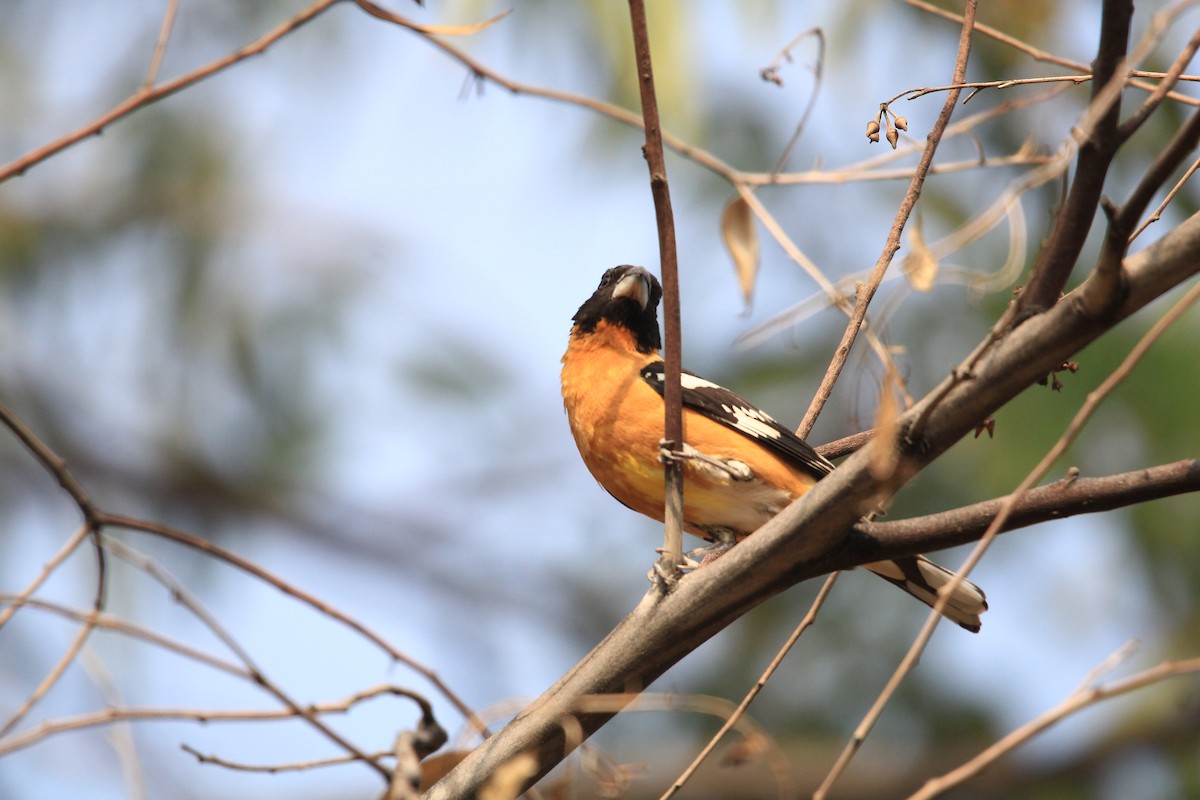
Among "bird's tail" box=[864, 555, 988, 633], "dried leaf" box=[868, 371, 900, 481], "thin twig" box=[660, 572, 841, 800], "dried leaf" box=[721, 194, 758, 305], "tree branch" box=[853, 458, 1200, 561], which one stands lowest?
"thin twig" box=[660, 572, 841, 800]

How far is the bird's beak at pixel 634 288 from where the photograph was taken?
13.9 ft

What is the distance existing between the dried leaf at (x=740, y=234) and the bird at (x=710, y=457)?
487mm

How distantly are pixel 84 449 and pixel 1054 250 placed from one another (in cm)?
1133

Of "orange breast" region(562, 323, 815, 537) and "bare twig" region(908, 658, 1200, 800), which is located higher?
"orange breast" region(562, 323, 815, 537)

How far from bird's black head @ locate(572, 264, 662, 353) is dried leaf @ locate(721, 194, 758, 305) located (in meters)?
0.86

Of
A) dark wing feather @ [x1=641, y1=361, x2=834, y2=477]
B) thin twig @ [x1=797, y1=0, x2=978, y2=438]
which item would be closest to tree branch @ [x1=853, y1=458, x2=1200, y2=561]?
thin twig @ [x1=797, y1=0, x2=978, y2=438]

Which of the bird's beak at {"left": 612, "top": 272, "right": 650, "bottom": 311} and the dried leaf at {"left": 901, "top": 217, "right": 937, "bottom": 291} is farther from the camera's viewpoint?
the bird's beak at {"left": 612, "top": 272, "right": 650, "bottom": 311}

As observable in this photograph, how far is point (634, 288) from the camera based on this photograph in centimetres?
427

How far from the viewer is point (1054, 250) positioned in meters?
1.91

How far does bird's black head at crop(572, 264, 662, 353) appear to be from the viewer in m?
4.29

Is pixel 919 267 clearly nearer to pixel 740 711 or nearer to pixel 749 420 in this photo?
pixel 740 711

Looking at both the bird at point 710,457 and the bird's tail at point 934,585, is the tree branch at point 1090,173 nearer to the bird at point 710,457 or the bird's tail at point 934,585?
the bird at point 710,457

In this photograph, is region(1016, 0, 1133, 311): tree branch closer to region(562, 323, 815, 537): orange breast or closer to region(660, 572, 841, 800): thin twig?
region(660, 572, 841, 800): thin twig

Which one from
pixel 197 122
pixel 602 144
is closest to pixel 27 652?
pixel 197 122
